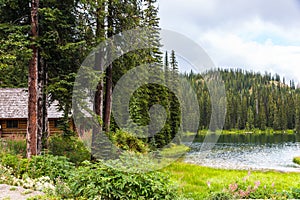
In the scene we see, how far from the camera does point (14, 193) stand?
22.0 ft

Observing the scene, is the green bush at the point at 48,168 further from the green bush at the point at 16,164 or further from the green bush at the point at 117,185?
the green bush at the point at 117,185

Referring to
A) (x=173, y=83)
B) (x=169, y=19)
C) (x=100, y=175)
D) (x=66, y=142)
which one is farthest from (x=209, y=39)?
(x=173, y=83)

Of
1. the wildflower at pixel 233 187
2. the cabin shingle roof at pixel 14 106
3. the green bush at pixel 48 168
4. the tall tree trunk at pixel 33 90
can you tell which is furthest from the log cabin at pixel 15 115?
the wildflower at pixel 233 187

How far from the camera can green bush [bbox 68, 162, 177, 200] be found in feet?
19.2

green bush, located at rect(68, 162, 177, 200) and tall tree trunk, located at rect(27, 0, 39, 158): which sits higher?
tall tree trunk, located at rect(27, 0, 39, 158)

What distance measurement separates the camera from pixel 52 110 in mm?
21719

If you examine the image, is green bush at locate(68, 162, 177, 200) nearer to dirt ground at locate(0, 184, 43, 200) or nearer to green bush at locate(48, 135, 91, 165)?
dirt ground at locate(0, 184, 43, 200)

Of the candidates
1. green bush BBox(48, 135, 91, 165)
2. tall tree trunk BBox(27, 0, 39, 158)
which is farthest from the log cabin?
tall tree trunk BBox(27, 0, 39, 158)

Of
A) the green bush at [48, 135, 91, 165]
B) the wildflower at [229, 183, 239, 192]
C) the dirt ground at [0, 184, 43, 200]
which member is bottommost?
the wildflower at [229, 183, 239, 192]

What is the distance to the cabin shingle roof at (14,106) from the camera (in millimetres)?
21203

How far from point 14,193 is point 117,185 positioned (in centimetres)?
247

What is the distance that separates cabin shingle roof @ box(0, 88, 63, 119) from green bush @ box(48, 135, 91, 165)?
631 cm

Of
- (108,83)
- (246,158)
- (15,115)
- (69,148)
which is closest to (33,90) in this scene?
(69,148)

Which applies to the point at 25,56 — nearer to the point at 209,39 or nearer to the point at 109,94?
the point at 109,94
